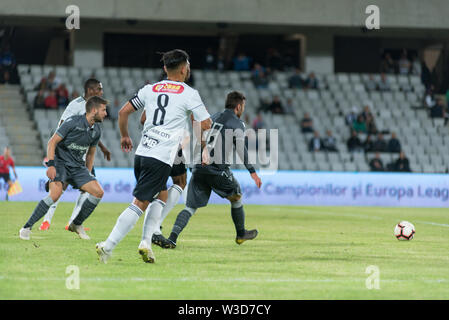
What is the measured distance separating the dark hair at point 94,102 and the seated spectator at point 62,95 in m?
17.3

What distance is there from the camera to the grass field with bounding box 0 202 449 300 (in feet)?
21.9

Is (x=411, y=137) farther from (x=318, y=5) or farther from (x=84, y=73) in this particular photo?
(x=84, y=73)

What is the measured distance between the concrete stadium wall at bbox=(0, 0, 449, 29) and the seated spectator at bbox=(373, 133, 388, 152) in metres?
4.59

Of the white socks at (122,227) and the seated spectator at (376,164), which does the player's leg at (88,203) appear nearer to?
the white socks at (122,227)

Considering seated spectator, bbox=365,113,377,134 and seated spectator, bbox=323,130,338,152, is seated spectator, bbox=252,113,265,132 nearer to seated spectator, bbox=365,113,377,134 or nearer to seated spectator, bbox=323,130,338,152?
seated spectator, bbox=323,130,338,152

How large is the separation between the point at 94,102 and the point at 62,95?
17.5 m

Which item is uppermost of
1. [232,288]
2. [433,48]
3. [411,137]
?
[433,48]

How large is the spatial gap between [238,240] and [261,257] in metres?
1.51

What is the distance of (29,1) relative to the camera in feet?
94.9

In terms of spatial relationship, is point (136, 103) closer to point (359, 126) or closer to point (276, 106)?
point (276, 106)

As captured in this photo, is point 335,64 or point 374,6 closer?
point 374,6

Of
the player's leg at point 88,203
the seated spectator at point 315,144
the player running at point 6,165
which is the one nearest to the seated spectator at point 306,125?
the seated spectator at point 315,144

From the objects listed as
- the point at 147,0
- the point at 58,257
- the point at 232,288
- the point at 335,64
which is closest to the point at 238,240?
the point at 58,257

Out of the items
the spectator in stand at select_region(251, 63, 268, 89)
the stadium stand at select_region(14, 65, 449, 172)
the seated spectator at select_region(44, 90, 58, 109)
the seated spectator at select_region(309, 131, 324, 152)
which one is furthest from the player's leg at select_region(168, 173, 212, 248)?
the spectator in stand at select_region(251, 63, 268, 89)
